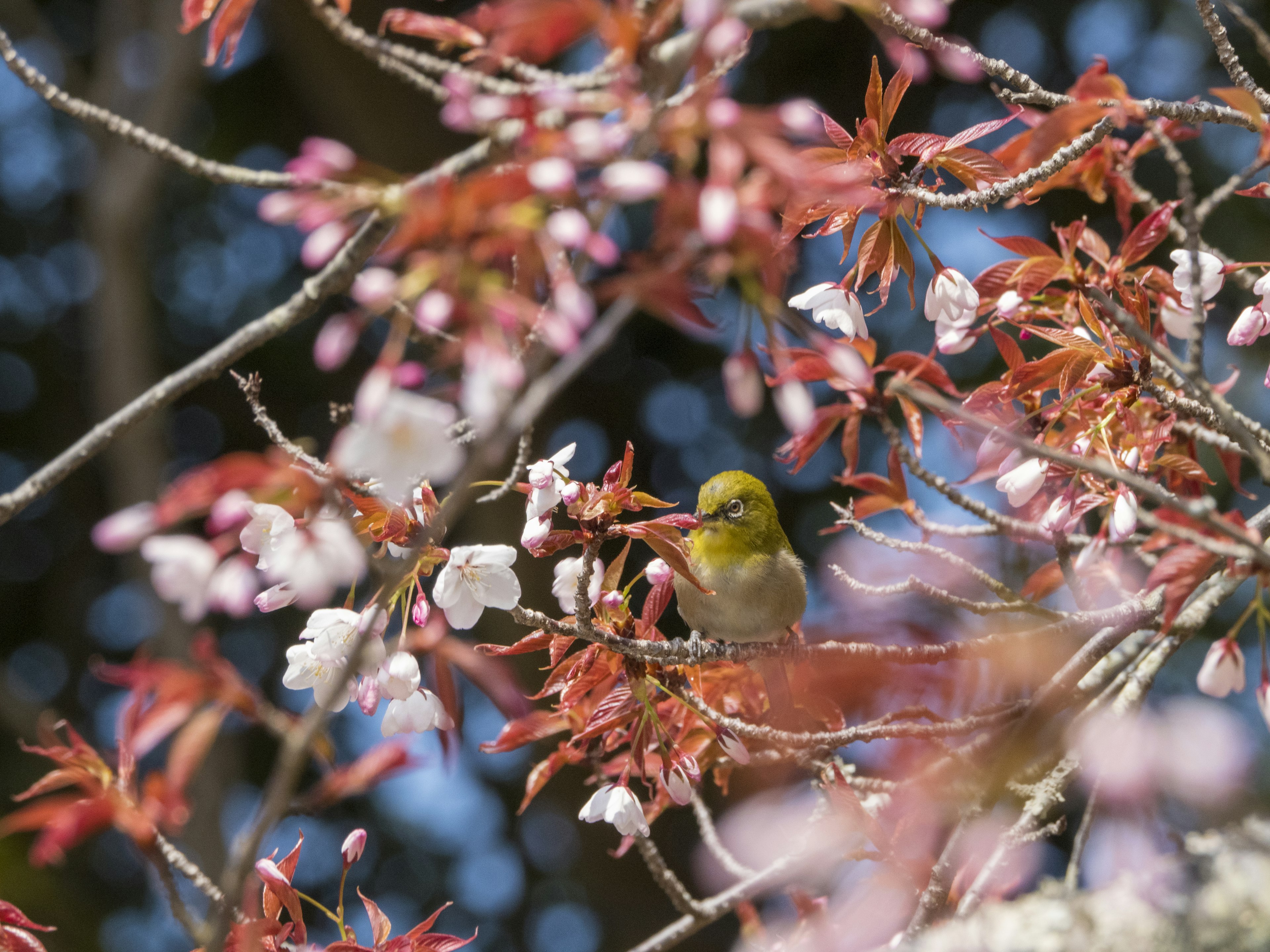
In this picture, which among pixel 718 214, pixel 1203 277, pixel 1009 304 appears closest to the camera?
pixel 718 214

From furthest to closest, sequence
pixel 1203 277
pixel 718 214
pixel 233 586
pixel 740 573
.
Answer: pixel 740 573, pixel 1203 277, pixel 233 586, pixel 718 214

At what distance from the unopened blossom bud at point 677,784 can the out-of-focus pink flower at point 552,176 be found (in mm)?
1001

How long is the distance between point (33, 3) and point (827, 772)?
541 centimetres

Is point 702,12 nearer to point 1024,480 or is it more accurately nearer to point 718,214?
point 718,214

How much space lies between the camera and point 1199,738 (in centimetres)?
150

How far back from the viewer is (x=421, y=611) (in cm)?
142

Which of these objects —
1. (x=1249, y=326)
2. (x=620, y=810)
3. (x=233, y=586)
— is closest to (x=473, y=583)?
(x=620, y=810)

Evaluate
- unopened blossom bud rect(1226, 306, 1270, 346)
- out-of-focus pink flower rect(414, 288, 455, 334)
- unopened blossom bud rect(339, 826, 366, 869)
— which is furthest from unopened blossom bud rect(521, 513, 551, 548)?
unopened blossom bud rect(1226, 306, 1270, 346)

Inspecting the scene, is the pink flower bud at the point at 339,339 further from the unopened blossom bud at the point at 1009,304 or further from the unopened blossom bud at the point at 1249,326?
the unopened blossom bud at the point at 1249,326

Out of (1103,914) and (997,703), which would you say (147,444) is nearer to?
(997,703)

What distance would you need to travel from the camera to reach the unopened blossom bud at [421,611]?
1.41m

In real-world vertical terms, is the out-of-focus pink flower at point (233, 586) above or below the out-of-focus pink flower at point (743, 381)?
below

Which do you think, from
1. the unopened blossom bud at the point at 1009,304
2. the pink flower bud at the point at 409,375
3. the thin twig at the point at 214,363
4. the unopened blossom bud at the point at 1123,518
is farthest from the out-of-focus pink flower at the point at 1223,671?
the thin twig at the point at 214,363

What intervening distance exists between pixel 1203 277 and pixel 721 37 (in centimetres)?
75
